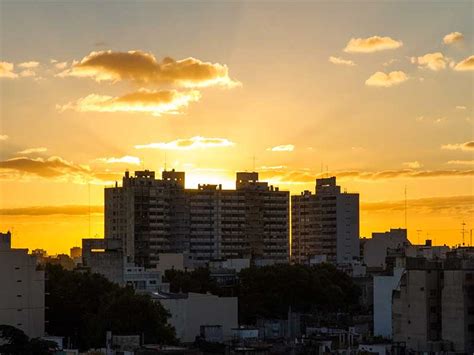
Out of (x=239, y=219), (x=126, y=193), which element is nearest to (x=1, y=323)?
(x=126, y=193)

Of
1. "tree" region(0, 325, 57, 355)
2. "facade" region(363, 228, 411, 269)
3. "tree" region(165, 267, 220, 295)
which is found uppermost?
"facade" region(363, 228, 411, 269)

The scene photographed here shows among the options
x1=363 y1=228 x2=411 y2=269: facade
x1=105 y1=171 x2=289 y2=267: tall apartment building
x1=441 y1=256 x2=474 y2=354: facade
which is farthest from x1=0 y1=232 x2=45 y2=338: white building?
x1=105 y1=171 x2=289 y2=267: tall apartment building

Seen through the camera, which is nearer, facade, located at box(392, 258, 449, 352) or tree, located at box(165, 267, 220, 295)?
facade, located at box(392, 258, 449, 352)

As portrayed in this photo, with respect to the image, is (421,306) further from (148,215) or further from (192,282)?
(148,215)

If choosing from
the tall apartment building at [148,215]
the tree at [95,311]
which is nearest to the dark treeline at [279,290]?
the tree at [95,311]

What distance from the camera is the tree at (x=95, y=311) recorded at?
2940 inches

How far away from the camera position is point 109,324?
7500cm

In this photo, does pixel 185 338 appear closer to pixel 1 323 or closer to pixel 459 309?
pixel 1 323

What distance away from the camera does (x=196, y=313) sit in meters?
83.1

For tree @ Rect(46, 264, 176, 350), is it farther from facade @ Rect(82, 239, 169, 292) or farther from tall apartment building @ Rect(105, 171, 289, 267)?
tall apartment building @ Rect(105, 171, 289, 267)

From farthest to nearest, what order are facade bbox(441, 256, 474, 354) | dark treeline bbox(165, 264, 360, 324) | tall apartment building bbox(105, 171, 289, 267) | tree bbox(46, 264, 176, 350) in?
1. tall apartment building bbox(105, 171, 289, 267)
2. dark treeline bbox(165, 264, 360, 324)
3. tree bbox(46, 264, 176, 350)
4. facade bbox(441, 256, 474, 354)

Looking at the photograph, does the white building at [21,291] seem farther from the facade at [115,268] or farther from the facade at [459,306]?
the facade at [459,306]

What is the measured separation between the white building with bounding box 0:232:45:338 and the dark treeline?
31.1 m

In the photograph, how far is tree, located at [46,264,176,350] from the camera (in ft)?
245
